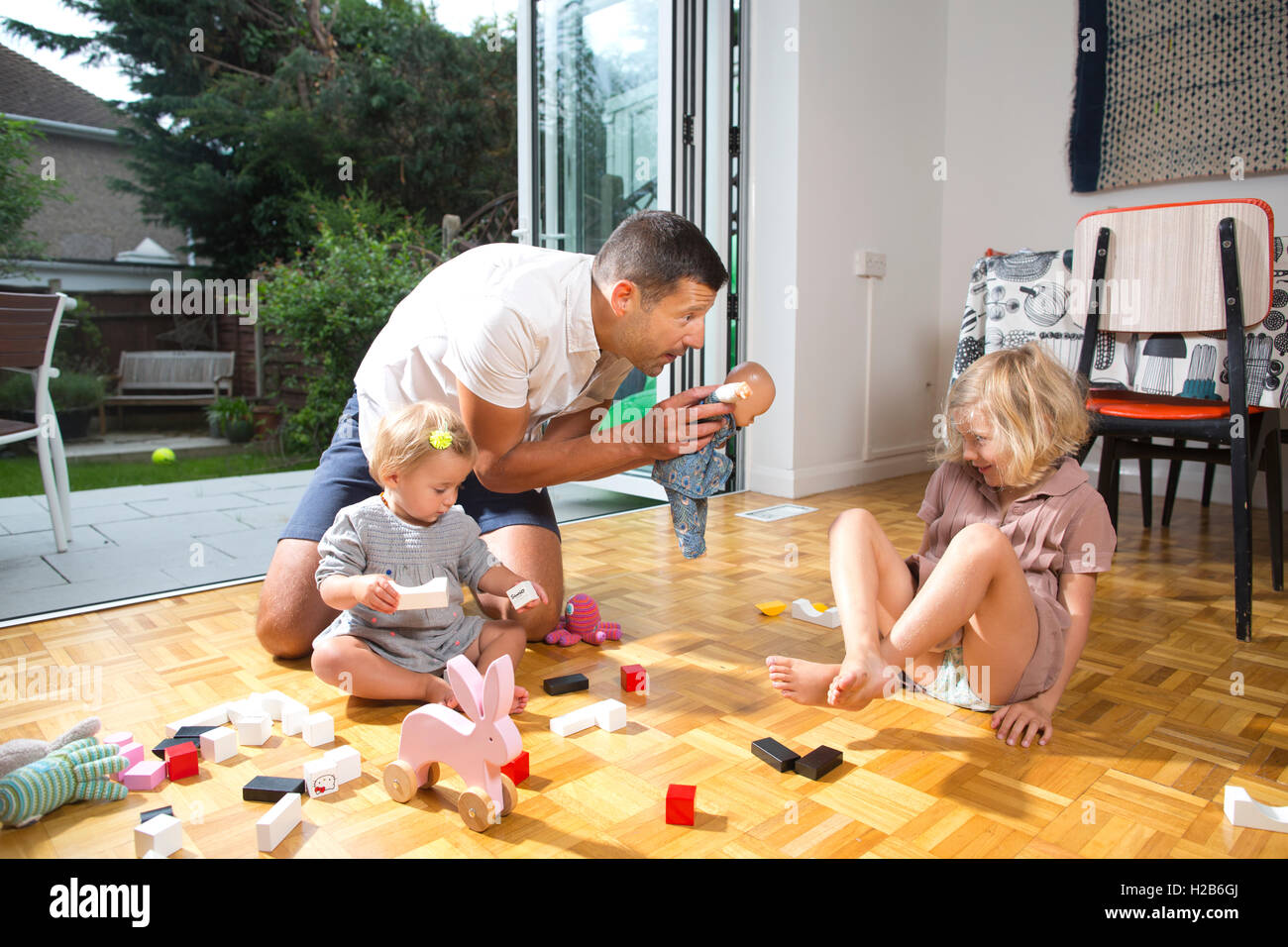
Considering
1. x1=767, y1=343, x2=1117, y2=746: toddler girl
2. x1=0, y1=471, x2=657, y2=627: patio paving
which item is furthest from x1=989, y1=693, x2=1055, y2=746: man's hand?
x1=0, y1=471, x2=657, y2=627: patio paving

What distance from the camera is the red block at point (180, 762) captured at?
1.34 m

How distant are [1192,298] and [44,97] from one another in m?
5.67

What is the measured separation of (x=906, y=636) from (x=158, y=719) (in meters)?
1.32

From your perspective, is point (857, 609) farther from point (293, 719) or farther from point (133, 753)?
point (133, 753)

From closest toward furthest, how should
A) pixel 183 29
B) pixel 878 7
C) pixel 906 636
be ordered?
pixel 906 636
pixel 878 7
pixel 183 29

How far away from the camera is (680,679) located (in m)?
1.78

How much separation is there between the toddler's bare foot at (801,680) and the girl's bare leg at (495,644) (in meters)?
0.58

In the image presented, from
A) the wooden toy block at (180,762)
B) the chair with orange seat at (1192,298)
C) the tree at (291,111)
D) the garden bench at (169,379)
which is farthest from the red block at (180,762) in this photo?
the tree at (291,111)

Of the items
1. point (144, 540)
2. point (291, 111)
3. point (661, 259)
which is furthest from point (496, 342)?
point (291, 111)

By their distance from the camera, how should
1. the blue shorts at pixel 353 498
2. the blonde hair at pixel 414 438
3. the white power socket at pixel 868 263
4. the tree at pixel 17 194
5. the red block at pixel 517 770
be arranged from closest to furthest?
1. the red block at pixel 517 770
2. the blonde hair at pixel 414 438
3. the blue shorts at pixel 353 498
4. the white power socket at pixel 868 263
5. the tree at pixel 17 194

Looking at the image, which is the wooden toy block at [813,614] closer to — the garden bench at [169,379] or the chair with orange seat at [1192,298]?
the chair with orange seat at [1192,298]

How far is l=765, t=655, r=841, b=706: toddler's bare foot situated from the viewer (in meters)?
1.33
